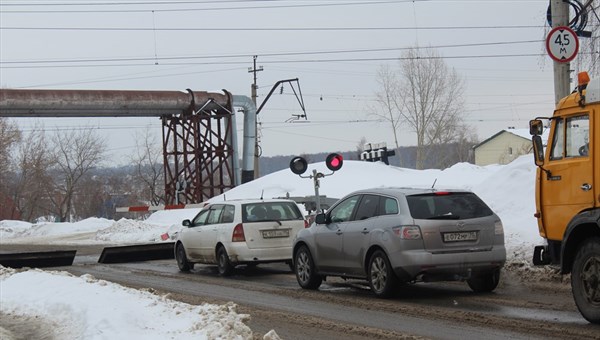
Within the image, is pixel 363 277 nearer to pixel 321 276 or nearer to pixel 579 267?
pixel 321 276

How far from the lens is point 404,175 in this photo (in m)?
33.3

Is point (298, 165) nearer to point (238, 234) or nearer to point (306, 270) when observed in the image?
point (238, 234)

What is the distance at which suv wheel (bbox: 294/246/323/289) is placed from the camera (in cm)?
1323

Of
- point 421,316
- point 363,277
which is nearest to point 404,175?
point 363,277

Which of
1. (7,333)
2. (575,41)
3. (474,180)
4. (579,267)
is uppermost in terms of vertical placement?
(575,41)

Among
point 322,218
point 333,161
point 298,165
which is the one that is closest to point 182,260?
point 298,165

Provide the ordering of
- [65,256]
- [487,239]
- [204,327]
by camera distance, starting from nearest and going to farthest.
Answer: [204,327] → [487,239] → [65,256]

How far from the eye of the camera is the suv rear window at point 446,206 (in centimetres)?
1137

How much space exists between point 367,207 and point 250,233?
13.2 feet

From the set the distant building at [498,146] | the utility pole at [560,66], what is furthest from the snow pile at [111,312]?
the distant building at [498,146]

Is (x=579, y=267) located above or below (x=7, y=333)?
above

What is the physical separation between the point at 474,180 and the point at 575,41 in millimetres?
14911

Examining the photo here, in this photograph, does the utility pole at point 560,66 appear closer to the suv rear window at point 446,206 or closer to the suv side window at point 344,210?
the suv rear window at point 446,206

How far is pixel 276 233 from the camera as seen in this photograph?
51.8ft
